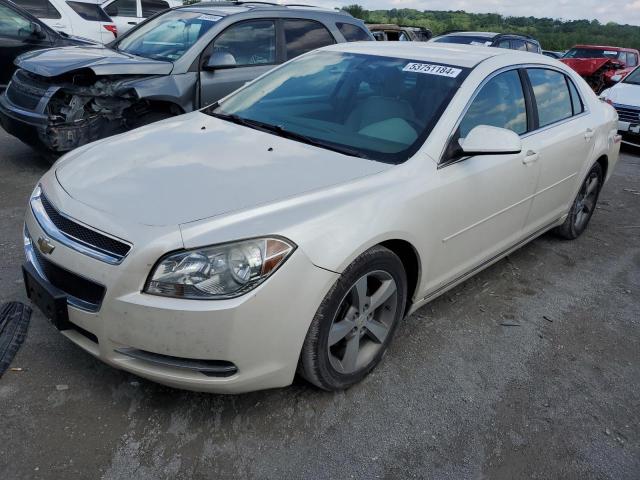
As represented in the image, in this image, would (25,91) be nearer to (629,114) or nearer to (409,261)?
(409,261)

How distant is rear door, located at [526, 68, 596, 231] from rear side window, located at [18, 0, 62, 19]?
8790 millimetres

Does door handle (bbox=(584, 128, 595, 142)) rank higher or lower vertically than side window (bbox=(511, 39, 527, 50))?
higher

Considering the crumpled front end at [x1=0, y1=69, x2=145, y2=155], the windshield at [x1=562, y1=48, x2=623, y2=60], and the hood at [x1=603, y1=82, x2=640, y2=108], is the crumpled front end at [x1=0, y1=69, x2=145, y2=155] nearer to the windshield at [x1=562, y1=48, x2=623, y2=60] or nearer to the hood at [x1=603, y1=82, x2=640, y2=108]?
the hood at [x1=603, y1=82, x2=640, y2=108]

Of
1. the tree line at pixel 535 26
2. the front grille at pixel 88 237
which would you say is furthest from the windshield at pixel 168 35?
the tree line at pixel 535 26

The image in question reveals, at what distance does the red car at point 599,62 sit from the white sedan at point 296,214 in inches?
598

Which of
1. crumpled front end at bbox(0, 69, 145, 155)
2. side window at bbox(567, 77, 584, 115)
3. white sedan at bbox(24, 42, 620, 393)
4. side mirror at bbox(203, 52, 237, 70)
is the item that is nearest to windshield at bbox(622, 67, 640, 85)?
side window at bbox(567, 77, 584, 115)

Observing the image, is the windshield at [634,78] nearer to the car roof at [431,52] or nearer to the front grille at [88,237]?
the car roof at [431,52]

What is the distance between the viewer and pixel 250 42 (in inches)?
233

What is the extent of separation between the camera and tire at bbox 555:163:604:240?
475 centimetres

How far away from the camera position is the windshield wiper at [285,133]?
2.88m

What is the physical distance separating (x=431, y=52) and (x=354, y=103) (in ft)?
2.21

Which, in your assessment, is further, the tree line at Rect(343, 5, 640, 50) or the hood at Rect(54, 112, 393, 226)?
the tree line at Rect(343, 5, 640, 50)

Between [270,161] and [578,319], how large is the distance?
2.33 meters

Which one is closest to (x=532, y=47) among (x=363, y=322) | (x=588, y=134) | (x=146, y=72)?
(x=588, y=134)
